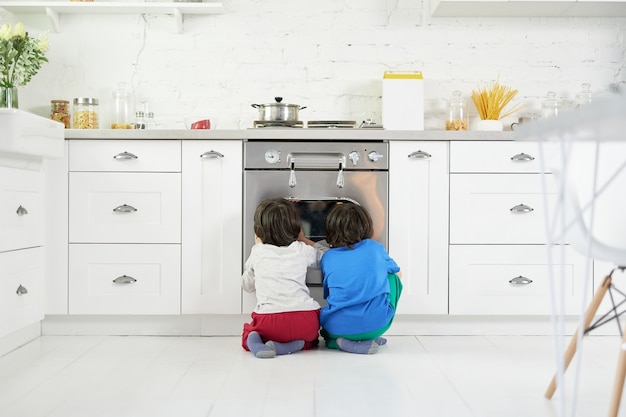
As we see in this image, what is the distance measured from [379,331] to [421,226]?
557 mm

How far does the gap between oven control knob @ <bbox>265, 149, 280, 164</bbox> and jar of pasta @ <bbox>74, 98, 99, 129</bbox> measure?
1.00 metres

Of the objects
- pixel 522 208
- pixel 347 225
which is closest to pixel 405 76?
pixel 522 208

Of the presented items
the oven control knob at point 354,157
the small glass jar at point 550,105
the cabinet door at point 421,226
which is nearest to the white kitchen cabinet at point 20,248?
the oven control knob at point 354,157

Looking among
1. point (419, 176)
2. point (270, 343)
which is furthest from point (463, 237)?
point (270, 343)

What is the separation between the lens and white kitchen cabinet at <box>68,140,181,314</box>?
3064 mm

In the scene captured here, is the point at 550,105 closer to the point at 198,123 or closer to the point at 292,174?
the point at 292,174

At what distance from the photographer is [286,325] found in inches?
108

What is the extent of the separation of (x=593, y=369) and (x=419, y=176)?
1081mm

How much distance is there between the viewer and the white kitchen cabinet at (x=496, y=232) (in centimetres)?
310

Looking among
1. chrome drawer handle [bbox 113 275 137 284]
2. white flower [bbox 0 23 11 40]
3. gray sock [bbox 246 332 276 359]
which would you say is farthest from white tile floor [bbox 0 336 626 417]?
white flower [bbox 0 23 11 40]

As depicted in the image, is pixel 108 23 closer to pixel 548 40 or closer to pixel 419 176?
pixel 419 176

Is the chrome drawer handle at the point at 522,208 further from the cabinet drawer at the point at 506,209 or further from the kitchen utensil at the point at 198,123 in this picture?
the kitchen utensil at the point at 198,123

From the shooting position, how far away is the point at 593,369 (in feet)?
8.14

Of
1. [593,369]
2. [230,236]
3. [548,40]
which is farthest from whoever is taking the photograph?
[548,40]
